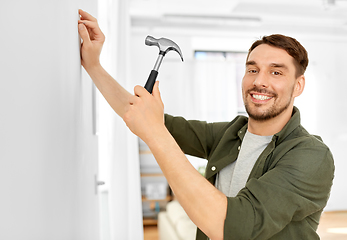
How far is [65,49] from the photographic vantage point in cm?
67

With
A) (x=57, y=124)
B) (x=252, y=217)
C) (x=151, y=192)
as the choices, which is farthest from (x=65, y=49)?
(x=151, y=192)

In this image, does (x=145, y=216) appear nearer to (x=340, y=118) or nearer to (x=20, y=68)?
(x=340, y=118)

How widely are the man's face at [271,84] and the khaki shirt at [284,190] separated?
0.28 ft

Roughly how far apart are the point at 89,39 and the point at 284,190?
0.72m

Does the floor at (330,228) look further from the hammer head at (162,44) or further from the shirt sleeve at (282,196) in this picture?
the hammer head at (162,44)

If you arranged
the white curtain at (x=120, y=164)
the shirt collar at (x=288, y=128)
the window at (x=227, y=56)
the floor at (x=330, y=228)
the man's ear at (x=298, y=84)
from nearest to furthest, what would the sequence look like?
the shirt collar at (x=288, y=128) → the man's ear at (x=298, y=84) → the white curtain at (x=120, y=164) → the floor at (x=330, y=228) → the window at (x=227, y=56)

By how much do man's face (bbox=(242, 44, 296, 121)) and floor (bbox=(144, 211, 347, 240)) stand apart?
3.80 meters

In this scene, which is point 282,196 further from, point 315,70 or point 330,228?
point 315,70

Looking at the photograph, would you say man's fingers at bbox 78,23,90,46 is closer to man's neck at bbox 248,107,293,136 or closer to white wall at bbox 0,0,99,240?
white wall at bbox 0,0,99,240

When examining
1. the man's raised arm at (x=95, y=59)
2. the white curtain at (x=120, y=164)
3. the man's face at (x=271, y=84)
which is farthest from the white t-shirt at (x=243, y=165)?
the white curtain at (x=120, y=164)

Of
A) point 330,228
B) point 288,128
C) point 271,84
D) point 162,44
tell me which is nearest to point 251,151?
point 288,128

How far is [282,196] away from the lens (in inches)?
37.4

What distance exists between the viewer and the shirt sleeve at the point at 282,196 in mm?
880

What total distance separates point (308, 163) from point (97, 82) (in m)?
0.75
